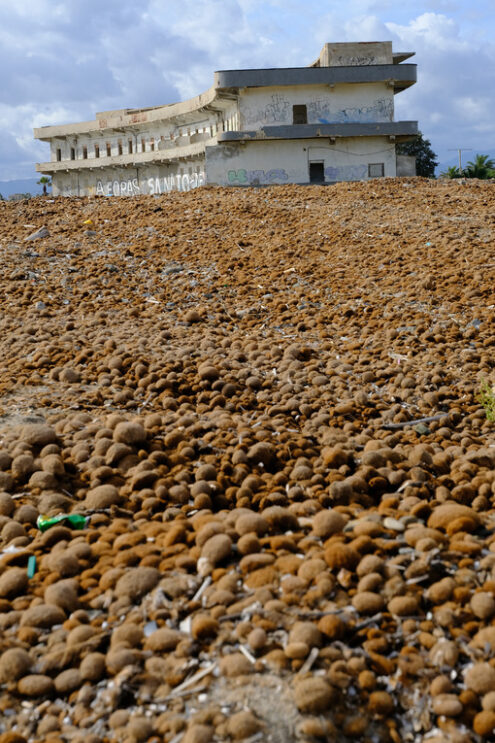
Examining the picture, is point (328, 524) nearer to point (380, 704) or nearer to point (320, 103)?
point (380, 704)

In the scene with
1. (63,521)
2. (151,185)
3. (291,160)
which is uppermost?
(151,185)

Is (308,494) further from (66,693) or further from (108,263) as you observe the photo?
(108,263)

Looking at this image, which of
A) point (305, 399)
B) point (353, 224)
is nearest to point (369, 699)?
point (305, 399)

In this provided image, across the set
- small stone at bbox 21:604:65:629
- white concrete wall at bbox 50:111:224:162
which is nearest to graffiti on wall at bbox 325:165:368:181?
white concrete wall at bbox 50:111:224:162

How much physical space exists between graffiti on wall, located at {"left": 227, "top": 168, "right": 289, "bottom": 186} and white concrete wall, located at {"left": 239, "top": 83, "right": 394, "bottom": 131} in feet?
8.15

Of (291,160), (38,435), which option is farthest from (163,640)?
(291,160)

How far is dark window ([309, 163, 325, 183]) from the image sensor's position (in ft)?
72.8

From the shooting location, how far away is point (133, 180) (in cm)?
3344

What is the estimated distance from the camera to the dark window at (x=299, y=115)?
23123 millimetres

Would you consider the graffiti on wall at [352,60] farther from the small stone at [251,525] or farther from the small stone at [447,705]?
the small stone at [447,705]

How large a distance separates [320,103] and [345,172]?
9.34ft

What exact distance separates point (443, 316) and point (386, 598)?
3.94 m

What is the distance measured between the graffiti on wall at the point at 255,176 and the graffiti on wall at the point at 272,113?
2.50 meters

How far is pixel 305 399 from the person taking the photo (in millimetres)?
4008
